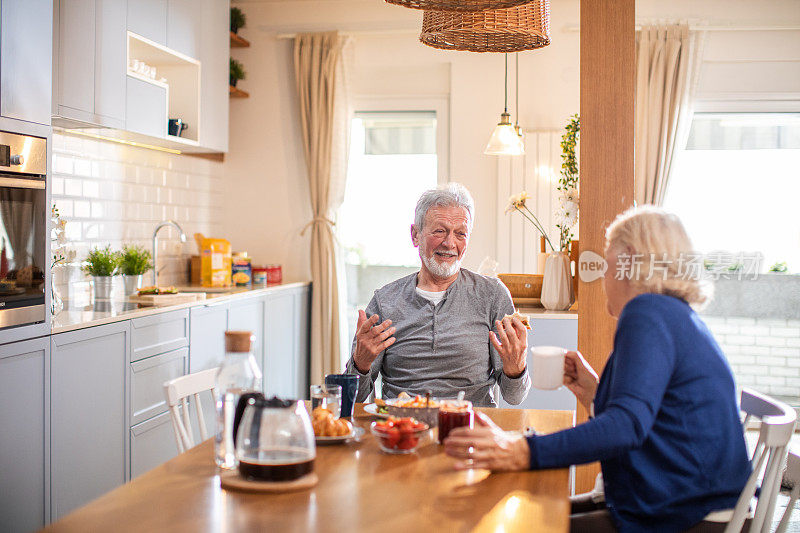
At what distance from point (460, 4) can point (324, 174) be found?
3.37m

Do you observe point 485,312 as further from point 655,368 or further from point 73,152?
point 73,152

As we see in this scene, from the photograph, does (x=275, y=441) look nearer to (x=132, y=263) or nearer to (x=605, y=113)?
(x=605, y=113)

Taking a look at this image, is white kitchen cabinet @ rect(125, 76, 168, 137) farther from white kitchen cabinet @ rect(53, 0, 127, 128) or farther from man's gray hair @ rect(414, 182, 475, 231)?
man's gray hair @ rect(414, 182, 475, 231)

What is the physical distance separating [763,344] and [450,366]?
346cm

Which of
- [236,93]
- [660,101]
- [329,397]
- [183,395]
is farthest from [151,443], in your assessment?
[660,101]

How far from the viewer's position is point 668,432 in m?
1.59

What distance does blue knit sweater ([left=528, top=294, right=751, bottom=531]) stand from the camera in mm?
1544

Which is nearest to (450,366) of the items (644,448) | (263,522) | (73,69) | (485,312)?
(485,312)

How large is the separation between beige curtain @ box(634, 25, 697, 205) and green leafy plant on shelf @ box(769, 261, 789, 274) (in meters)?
1.00

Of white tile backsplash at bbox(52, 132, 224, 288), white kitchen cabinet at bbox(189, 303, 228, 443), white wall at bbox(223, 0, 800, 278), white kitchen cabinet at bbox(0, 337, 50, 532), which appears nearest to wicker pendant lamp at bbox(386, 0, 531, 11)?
white kitchen cabinet at bbox(0, 337, 50, 532)

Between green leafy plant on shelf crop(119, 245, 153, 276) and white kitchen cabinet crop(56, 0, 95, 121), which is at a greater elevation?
white kitchen cabinet crop(56, 0, 95, 121)

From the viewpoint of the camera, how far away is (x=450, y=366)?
2.70 meters

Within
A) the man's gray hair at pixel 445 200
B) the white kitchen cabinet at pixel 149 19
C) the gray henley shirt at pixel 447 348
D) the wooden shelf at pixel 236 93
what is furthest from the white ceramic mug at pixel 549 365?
the wooden shelf at pixel 236 93

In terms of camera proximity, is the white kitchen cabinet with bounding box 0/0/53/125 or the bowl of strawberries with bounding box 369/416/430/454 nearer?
the bowl of strawberries with bounding box 369/416/430/454
